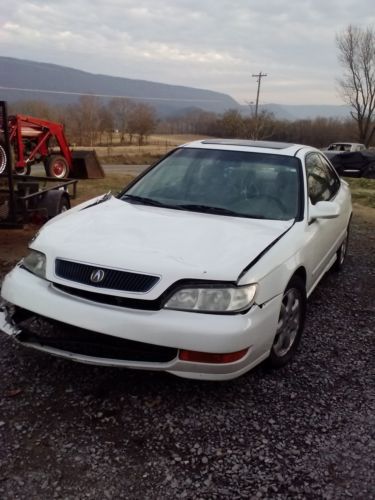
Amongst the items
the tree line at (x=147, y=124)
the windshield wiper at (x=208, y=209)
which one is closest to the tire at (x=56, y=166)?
the windshield wiper at (x=208, y=209)

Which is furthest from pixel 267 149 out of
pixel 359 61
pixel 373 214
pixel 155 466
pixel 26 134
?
pixel 359 61

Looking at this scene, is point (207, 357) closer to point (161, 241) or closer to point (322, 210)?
point (161, 241)

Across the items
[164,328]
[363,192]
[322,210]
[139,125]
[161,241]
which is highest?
[139,125]

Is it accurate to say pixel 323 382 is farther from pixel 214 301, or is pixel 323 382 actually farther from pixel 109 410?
pixel 109 410

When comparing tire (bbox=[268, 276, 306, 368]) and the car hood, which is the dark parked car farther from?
the car hood

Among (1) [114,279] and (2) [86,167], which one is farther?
(2) [86,167]

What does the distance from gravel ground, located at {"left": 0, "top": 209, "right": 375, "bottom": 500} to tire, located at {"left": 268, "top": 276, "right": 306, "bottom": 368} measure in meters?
0.11

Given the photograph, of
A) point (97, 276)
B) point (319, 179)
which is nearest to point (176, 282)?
point (97, 276)

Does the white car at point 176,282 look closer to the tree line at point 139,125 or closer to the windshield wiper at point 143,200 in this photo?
the windshield wiper at point 143,200

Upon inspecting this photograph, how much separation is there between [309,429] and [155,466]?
90cm

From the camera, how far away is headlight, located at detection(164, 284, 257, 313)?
2.64 metres

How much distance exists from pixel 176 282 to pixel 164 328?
261 millimetres

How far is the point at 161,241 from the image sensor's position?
297cm

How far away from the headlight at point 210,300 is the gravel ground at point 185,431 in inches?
24.8
